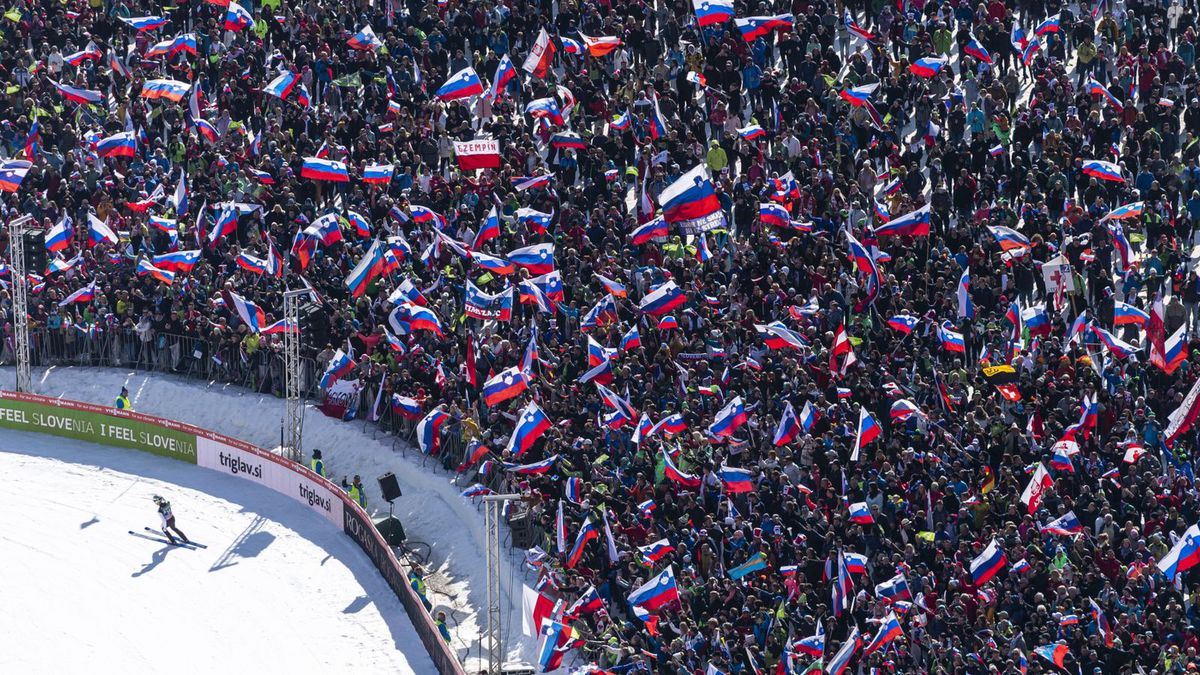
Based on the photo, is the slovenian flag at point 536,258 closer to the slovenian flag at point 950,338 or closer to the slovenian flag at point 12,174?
the slovenian flag at point 950,338

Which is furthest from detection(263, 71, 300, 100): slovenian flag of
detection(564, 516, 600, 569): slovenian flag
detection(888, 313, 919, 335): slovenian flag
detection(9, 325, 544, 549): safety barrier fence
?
detection(564, 516, 600, 569): slovenian flag

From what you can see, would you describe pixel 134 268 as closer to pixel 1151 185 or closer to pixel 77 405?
pixel 77 405

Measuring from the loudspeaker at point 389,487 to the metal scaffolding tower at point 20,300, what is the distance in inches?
463

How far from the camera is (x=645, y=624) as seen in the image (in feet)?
143

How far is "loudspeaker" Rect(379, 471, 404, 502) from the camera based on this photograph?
52344mm

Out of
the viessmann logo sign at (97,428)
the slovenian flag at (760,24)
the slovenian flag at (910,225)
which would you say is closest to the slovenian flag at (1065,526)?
the slovenian flag at (910,225)

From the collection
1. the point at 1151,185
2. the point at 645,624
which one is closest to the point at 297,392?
the point at 645,624

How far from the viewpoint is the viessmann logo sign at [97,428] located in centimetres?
5791

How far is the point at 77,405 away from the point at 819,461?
21687mm

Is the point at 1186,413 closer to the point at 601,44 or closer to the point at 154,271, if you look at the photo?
the point at 601,44

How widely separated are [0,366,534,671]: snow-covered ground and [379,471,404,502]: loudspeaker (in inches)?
31.9

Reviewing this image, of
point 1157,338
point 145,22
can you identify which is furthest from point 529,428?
point 145,22

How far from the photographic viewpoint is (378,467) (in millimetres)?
54844

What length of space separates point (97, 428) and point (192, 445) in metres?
2.97
